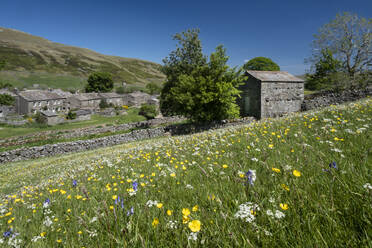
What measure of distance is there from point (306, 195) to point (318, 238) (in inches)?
18.5

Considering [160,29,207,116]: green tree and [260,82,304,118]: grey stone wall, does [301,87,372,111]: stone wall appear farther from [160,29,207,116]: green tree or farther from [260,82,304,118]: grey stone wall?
[160,29,207,116]: green tree

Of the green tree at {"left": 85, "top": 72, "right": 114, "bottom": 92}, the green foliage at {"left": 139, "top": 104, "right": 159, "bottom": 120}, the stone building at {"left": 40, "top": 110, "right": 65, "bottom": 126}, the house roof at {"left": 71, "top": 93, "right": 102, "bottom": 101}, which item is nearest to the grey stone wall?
the green foliage at {"left": 139, "top": 104, "right": 159, "bottom": 120}

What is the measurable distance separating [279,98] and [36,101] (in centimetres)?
8324

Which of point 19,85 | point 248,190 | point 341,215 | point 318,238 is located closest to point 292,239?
point 318,238

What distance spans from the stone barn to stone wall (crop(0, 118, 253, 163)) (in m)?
2.78

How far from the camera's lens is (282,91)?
25.2m

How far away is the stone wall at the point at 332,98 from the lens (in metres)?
20.5

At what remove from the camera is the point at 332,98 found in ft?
77.7

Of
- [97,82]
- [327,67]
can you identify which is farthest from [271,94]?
[97,82]

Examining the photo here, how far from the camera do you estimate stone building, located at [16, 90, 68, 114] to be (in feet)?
212

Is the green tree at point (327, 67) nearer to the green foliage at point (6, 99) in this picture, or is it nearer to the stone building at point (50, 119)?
the stone building at point (50, 119)

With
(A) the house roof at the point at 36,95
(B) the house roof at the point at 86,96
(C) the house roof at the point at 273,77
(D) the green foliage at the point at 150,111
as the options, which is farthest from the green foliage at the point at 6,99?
(C) the house roof at the point at 273,77

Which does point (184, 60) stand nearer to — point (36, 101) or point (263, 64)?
point (263, 64)

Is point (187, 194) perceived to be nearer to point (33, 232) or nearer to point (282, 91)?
point (33, 232)
